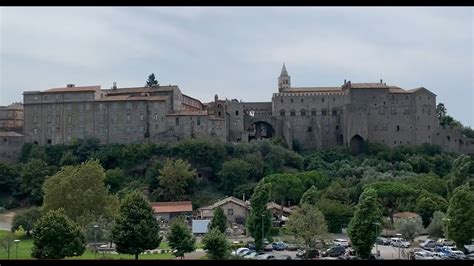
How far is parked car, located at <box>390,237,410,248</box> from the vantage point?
25.6 meters

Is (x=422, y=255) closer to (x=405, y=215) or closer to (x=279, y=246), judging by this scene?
(x=279, y=246)

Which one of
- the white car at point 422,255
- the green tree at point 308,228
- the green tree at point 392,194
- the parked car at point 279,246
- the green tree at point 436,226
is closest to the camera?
the white car at point 422,255

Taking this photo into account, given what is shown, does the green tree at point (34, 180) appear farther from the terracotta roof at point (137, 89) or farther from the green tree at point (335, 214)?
the green tree at point (335, 214)

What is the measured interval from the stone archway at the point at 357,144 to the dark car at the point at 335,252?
24878mm

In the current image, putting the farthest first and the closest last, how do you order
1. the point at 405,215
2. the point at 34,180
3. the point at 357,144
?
the point at 357,144 < the point at 34,180 < the point at 405,215

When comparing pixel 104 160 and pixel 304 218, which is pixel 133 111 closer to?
pixel 104 160

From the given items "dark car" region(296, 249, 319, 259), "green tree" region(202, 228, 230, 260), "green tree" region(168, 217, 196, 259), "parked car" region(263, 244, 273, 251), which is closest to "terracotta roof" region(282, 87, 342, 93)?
"parked car" region(263, 244, 273, 251)

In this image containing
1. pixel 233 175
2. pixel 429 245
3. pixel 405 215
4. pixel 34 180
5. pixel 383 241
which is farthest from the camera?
pixel 233 175

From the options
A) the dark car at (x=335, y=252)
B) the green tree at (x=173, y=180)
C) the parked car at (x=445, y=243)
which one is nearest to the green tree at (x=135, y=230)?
the dark car at (x=335, y=252)

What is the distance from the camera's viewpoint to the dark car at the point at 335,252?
23109 mm

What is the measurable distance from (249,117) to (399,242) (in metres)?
24.3

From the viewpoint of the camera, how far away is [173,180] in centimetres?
3862

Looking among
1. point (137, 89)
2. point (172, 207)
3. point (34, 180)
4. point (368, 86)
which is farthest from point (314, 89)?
point (34, 180)
